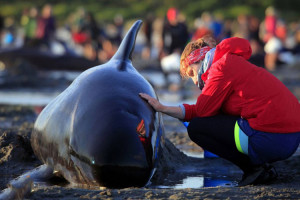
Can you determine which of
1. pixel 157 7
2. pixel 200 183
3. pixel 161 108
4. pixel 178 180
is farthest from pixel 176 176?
pixel 157 7

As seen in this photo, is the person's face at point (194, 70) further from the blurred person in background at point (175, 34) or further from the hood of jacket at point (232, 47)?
the blurred person in background at point (175, 34)

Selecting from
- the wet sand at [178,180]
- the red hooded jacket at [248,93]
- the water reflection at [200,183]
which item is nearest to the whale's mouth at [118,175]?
the wet sand at [178,180]

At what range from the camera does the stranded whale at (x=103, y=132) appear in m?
5.12

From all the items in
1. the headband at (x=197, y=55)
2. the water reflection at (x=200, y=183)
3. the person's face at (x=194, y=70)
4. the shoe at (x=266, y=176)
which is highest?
the headband at (x=197, y=55)

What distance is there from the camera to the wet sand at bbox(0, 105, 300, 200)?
4.82m

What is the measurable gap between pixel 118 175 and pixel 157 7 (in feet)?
179

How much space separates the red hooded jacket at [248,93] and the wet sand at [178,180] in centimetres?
58

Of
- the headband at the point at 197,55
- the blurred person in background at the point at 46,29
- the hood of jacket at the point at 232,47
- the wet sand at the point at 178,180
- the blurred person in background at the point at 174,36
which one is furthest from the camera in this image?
the blurred person in background at the point at 46,29

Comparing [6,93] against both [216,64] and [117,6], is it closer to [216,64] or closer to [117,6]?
[216,64]

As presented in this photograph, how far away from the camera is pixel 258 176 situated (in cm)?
556

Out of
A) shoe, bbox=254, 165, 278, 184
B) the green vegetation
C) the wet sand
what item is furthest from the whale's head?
the green vegetation

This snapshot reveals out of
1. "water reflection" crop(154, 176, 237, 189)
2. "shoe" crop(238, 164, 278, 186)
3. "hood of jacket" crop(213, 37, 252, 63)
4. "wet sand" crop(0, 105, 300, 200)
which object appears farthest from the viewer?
"water reflection" crop(154, 176, 237, 189)

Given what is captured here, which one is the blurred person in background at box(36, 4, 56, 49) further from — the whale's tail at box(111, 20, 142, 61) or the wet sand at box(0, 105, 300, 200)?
the whale's tail at box(111, 20, 142, 61)

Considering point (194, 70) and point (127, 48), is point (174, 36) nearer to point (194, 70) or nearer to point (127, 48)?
point (127, 48)
